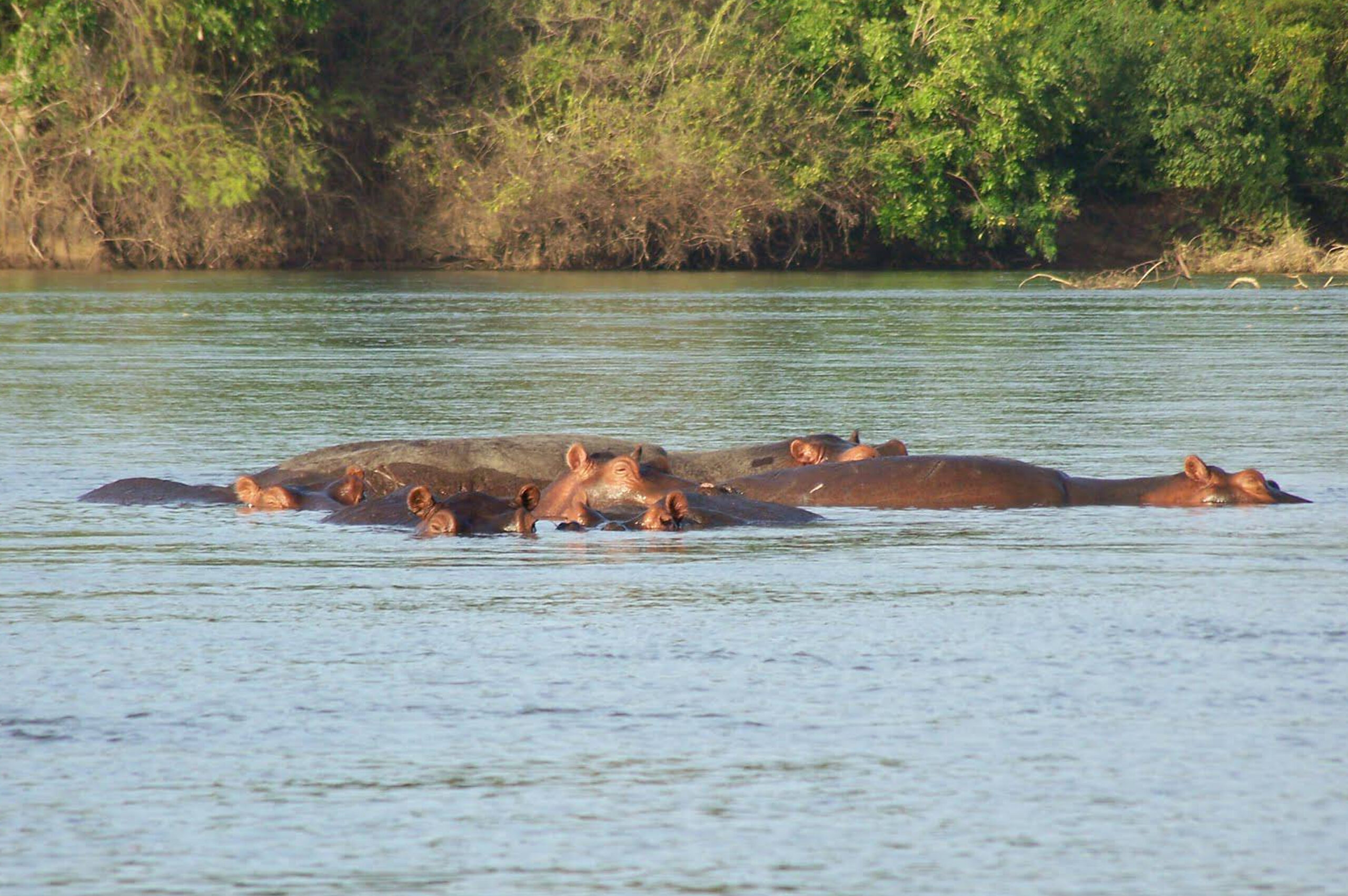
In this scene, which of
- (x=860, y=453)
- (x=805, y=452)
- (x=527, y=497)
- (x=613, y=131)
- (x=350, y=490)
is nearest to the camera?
(x=527, y=497)

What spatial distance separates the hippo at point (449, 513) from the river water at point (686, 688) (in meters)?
0.17

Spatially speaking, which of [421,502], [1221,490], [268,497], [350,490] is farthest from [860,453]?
[268,497]

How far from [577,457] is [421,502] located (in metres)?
0.69

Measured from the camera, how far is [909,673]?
17.3 feet

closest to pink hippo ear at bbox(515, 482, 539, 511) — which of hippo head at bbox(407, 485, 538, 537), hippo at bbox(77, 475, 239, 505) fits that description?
hippo head at bbox(407, 485, 538, 537)

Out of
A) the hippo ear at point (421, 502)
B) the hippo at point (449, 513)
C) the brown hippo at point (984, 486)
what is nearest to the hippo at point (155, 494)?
the hippo at point (449, 513)

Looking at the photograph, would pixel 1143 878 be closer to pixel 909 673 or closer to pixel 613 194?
pixel 909 673

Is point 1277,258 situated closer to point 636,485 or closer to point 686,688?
point 636,485

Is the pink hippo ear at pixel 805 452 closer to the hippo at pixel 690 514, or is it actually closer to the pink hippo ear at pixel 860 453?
the pink hippo ear at pixel 860 453

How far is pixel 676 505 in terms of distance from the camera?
811 centimetres

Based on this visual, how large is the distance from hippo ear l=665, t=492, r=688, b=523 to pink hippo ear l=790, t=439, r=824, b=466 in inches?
65.1

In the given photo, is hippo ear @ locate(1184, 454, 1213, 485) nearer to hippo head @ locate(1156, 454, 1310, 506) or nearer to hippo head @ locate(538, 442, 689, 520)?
hippo head @ locate(1156, 454, 1310, 506)

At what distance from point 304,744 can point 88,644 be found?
1.45 meters

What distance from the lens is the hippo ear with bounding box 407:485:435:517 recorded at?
8391 millimetres
